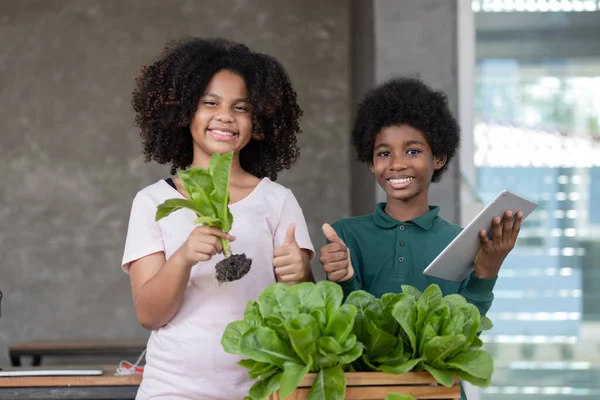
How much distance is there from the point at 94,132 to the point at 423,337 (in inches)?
178

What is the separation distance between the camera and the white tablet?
1789 millimetres

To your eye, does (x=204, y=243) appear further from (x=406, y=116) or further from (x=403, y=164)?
(x=406, y=116)

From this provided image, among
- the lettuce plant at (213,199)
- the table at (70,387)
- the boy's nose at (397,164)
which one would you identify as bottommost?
the table at (70,387)

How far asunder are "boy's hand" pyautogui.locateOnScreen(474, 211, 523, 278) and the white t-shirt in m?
0.35

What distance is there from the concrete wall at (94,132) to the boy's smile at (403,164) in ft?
10.9

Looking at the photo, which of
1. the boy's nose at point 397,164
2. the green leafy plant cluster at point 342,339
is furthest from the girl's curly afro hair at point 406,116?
the green leafy plant cluster at point 342,339

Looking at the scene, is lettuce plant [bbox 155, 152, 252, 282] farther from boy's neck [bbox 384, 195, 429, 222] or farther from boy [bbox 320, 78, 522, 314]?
boy's neck [bbox 384, 195, 429, 222]

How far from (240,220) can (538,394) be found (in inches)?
88.4

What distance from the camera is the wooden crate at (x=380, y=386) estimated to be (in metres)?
1.34

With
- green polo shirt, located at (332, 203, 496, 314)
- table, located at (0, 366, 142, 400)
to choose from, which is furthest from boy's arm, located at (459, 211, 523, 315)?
table, located at (0, 366, 142, 400)

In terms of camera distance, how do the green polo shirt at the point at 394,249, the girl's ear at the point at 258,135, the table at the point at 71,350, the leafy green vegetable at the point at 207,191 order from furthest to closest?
the table at the point at 71,350, the green polo shirt at the point at 394,249, the girl's ear at the point at 258,135, the leafy green vegetable at the point at 207,191

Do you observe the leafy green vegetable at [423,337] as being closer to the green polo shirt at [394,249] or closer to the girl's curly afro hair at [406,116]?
the green polo shirt at [394,249]

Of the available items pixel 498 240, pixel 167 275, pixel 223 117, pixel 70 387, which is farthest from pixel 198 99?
pixel 70 387

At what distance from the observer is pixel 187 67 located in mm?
2029
